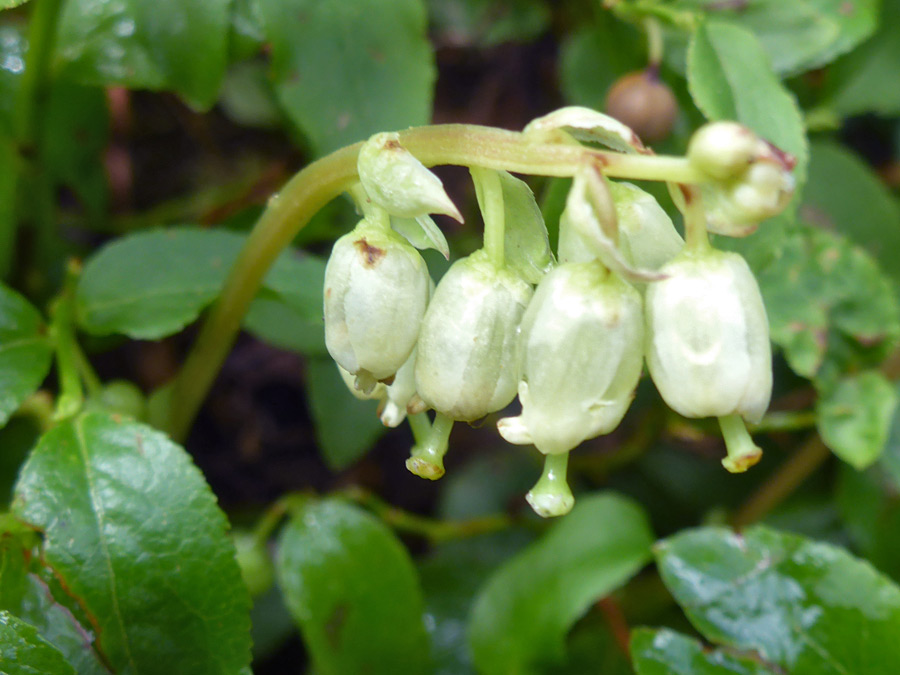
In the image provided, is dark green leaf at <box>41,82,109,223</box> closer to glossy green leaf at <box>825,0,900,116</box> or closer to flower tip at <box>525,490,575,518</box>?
A: flower tip at <box>525,490,575,518</box>

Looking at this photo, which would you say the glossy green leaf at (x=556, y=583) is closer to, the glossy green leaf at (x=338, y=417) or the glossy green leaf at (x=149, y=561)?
the glossy green leaf at (x=338, y=417)

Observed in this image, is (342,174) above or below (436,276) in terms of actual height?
above

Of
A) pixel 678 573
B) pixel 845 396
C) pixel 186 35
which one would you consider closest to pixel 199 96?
pixel 186 35

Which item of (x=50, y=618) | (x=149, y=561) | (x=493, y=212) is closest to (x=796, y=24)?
(x=493, y=212)

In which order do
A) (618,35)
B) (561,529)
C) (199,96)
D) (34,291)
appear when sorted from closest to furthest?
(199,96), (561,529), (34,291), (618,35)

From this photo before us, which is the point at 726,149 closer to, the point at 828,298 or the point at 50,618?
the point at 50,618

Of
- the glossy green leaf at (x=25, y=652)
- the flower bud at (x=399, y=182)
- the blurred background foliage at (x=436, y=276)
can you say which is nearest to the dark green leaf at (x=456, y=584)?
the blurred background foliage at (x=436, y=276)

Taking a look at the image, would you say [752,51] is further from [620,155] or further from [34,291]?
[34,291]
